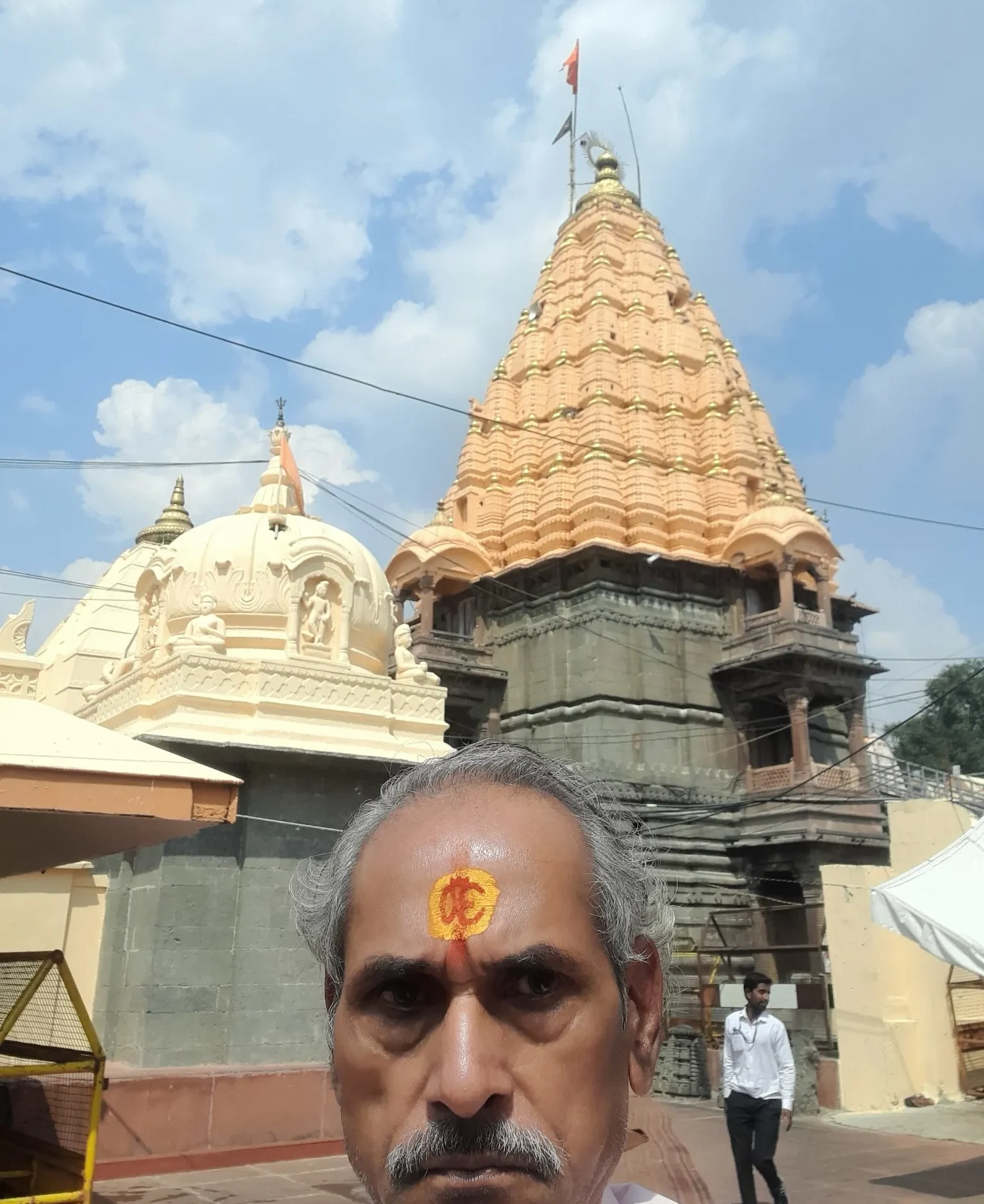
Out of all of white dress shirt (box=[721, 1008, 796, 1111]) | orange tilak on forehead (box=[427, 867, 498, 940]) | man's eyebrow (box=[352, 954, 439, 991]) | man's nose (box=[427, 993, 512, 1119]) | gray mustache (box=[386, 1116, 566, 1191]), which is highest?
orange tilak on forehead (box=[427, 867, 498, 940])

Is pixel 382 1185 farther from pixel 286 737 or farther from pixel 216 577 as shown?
pixel 216 577

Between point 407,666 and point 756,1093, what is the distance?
6405 mm

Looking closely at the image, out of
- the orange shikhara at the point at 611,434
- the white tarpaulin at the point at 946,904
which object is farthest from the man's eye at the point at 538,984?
the orange shikhara at the point at 611,434

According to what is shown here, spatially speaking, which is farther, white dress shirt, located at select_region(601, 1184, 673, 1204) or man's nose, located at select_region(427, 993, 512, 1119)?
white dress shirt, located at select_region(601, 1184, 673, 1204)

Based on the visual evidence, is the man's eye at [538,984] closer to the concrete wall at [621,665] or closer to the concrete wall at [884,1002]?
the concrete wall at [884,1002]

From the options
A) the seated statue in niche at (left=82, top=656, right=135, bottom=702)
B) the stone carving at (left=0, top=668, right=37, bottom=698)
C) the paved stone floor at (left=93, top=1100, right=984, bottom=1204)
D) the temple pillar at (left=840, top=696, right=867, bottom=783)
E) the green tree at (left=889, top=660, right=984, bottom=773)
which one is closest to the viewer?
the paved stone floor at (left=93, top=1100, right=984, bottom=1204)

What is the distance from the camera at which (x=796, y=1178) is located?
7.45 meters

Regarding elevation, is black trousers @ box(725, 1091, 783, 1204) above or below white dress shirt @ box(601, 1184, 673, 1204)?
below

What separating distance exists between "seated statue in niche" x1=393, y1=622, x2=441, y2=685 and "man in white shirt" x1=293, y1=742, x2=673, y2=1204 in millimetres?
9533

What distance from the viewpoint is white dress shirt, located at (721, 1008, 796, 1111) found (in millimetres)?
6211

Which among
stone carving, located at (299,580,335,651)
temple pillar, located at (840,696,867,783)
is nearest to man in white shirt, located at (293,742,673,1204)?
stone carving, located at (299,580,335,651)

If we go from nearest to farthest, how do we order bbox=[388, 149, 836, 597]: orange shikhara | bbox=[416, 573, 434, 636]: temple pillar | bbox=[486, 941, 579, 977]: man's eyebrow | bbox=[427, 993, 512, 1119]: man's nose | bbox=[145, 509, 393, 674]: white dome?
bbox=[427, 993, 512, 1119]: man's nose
bbox=[486, 941, 579, 977]: man's eyebrow
bbox=[145, 509, 393, 674]: white dome
bbox=[388, 149, 836, 597]: orange shikhara
bbox=[416, 573, 434, 636]: temple pillar

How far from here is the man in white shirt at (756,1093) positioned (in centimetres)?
617

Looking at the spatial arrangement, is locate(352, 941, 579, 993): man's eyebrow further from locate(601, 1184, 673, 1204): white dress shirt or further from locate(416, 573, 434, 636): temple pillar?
locate(416, 573, 434, 636): temple pillar
